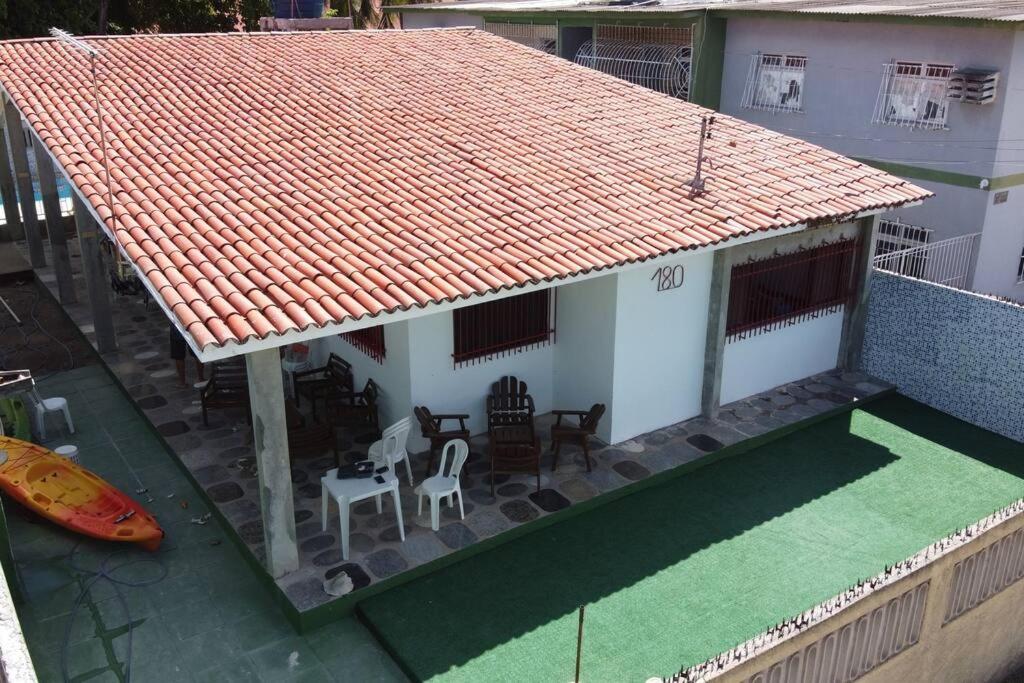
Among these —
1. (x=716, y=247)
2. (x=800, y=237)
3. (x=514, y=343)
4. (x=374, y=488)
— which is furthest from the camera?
(x=800, y=237)

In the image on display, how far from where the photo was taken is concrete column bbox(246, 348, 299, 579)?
26.7 ft

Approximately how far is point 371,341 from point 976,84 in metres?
12.4

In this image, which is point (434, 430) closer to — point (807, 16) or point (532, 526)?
point (532, 526)

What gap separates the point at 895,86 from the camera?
1819 cm

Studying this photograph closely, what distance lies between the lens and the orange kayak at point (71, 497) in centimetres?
948

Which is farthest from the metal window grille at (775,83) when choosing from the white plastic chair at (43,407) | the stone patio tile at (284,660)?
the stone patio tile at (284,660)

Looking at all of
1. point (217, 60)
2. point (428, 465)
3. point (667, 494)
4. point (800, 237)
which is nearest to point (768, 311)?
point (800, 237)

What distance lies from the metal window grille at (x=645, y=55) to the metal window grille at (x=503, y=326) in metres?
12.6

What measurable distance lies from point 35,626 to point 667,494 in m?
6.91

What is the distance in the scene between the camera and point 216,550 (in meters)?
9.68

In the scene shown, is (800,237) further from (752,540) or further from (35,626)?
(35,626)

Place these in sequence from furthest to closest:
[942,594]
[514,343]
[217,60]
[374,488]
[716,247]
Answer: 1. [217,60]
2. [514,343]
3. [716,247]
4. [374,488]
5. [942,594]

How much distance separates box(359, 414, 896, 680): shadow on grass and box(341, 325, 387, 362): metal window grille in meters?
3.26

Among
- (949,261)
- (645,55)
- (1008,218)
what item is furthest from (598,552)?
(645,55)
